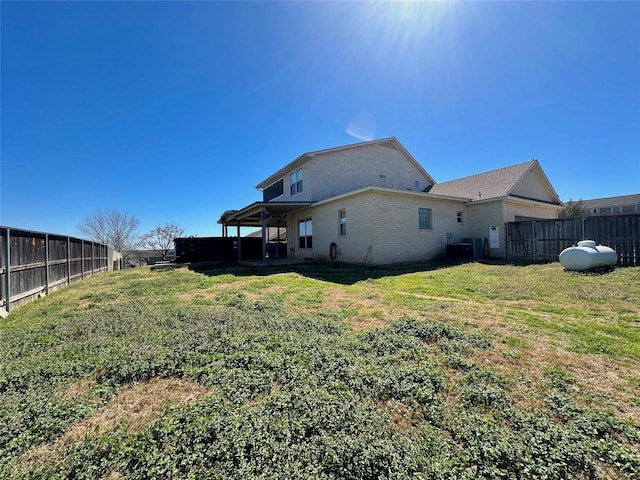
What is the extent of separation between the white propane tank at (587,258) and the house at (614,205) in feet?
112

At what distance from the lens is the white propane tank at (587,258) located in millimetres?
8094

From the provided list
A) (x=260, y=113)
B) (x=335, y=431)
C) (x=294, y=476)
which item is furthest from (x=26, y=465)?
(x=260, y=113)

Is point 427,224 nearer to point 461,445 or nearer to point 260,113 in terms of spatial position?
point 260,113

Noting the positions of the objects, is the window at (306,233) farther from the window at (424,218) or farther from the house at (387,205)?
the window at (424,218)

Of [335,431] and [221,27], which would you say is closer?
[335,431]

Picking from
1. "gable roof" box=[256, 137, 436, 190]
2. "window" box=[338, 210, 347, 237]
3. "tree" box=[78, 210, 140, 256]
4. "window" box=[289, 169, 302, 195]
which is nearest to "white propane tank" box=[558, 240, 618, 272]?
"window" box=[338, 210, 347, 237]

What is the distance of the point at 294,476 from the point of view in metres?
1.51

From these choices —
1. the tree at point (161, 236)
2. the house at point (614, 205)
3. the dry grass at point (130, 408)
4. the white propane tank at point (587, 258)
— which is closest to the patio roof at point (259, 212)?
the white propane tank at point (587, 258)

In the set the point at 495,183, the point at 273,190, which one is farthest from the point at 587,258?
the point at 273,190

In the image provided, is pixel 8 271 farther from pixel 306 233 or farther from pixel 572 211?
pixel 572 211

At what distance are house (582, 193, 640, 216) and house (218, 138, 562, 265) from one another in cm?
2621

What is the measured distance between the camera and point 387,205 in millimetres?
12016

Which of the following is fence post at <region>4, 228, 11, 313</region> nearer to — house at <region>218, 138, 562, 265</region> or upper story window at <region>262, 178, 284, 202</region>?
house at <region>218, 138, 562, 265</region>

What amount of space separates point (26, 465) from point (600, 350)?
523cm
